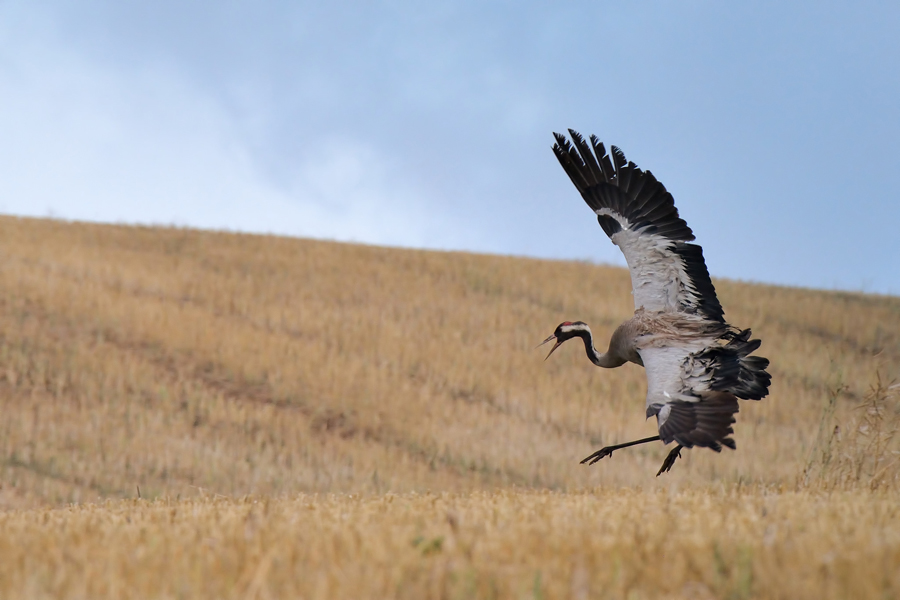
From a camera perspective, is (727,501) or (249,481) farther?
(249,481)

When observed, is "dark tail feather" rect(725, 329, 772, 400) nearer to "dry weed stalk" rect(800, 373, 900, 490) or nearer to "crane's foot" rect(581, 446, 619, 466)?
"dry weed stalk" rect(800, 373, 900, 490)

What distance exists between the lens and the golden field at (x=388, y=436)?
3297 millimetres

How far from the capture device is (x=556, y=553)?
345cm

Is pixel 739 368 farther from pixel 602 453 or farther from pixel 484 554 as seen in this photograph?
pixel 484 554

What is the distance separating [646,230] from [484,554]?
179 inches

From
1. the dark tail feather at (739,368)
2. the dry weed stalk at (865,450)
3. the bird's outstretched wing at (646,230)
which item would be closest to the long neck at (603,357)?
the bird's outstretched wing at (646,230)

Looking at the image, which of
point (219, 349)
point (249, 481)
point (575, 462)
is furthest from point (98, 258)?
point (575, 462)

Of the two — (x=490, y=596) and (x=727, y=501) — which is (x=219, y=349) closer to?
(x=727, y=501)

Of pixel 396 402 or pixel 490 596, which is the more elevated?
pixel 396 402

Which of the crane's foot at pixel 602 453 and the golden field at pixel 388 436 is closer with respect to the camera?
the golden field at pixel 388 436

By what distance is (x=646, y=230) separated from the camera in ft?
23.9

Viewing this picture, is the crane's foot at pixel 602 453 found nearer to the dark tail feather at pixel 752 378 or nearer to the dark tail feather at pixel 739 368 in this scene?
the dark tail feather at pixel 739 368

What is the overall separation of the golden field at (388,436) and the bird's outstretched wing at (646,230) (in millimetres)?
1573

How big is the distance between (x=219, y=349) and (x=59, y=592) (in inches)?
560
